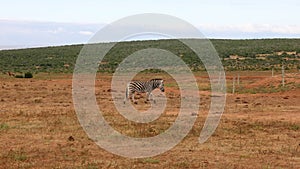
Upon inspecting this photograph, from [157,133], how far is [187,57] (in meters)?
66.1

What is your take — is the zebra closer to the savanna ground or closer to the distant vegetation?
the savanna ground

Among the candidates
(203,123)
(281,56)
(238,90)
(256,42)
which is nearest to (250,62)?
(281,56)

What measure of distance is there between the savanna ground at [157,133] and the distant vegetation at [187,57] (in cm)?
4163

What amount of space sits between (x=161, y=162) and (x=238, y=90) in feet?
77.3

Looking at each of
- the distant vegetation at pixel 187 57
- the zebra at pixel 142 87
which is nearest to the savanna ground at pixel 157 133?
the zebra at pixel 142 87

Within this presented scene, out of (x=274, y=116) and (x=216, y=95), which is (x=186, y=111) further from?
(x=216, y=95)

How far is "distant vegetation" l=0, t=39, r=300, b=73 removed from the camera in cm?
7171

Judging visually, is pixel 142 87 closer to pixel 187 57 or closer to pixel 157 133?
pixel 157 133

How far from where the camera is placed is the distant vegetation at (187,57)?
235 ft

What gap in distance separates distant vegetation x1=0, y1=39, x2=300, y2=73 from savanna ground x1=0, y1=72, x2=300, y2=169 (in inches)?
1639

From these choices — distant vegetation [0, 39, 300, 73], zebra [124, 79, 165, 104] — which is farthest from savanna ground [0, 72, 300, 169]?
distant vegetation [0, 39, 300, 73]

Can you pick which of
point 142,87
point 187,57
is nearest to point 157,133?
point 142,87

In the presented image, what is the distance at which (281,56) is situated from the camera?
78.4 meters

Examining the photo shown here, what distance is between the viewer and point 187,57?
82.1 meters
